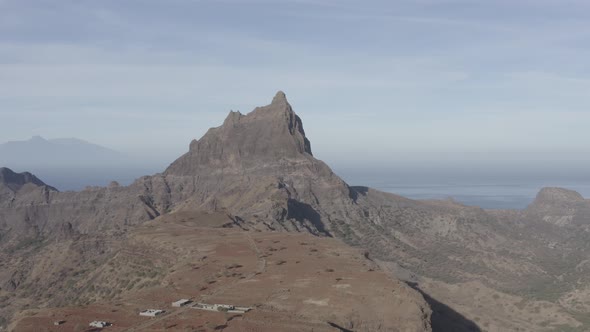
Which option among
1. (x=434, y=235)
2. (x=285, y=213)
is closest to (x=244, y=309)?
(x=285, y=213)

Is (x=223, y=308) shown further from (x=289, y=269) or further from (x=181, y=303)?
(x=289, y=269)

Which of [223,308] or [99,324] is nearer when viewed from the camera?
[99,324]

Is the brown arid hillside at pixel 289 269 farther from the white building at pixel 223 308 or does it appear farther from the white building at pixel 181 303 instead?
the white building at pixel 223 308

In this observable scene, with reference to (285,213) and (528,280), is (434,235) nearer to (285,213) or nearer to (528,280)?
(528,280)

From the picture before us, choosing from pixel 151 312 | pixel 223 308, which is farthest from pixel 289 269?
pixel 151 312

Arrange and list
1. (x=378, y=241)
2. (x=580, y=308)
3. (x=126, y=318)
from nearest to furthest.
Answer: (x=126, y=318) < (x=580, y=308) < (x=378, y=241)

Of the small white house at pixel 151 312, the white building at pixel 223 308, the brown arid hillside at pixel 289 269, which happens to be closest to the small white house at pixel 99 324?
the brown arid hillside at pixel 289 269

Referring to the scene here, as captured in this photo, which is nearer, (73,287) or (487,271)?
(73,287)

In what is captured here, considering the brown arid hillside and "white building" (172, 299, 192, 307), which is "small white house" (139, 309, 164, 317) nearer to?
the brown arid hillside
